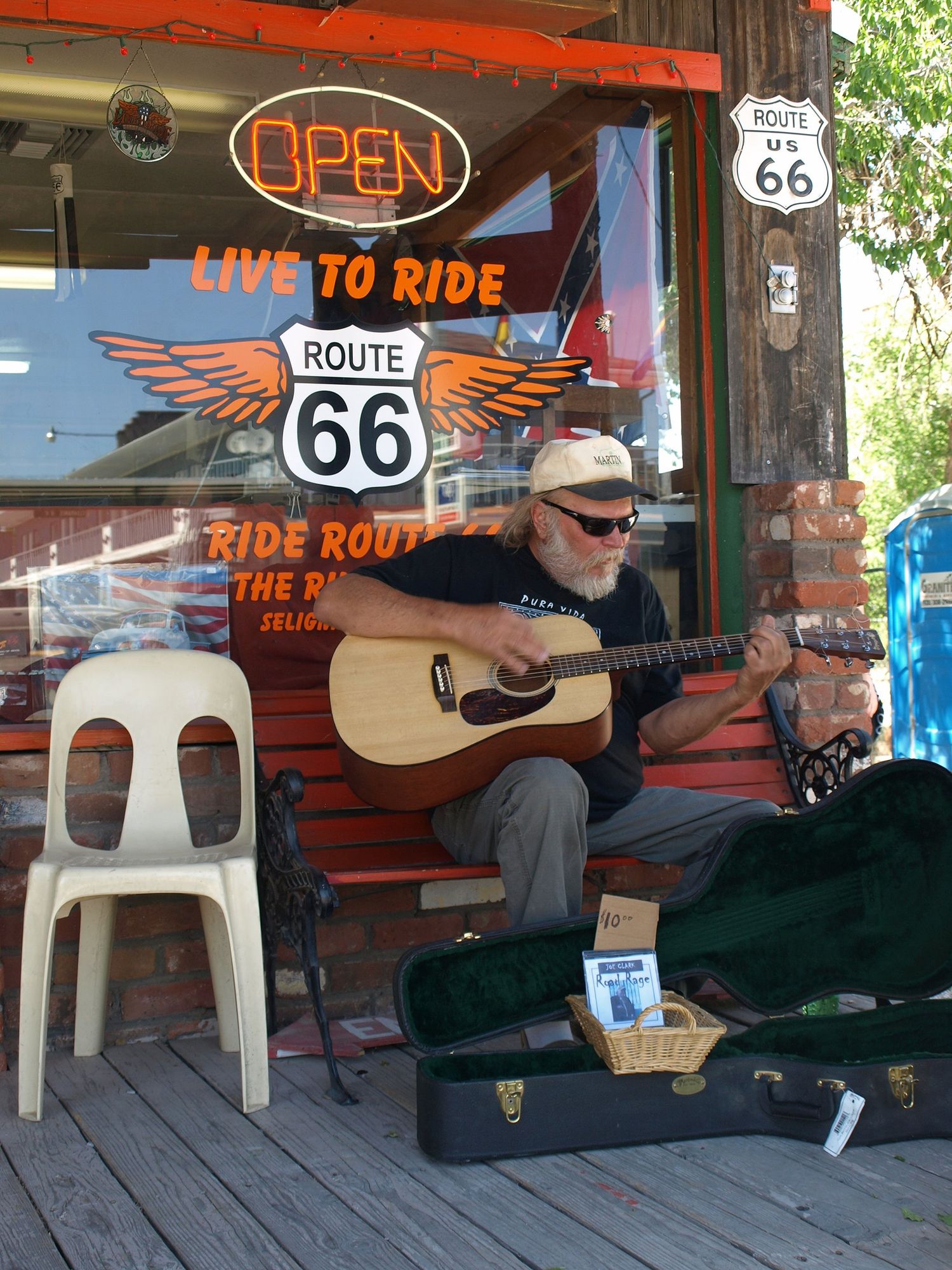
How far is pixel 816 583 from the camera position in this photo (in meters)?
3.79

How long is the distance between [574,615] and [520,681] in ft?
1.01

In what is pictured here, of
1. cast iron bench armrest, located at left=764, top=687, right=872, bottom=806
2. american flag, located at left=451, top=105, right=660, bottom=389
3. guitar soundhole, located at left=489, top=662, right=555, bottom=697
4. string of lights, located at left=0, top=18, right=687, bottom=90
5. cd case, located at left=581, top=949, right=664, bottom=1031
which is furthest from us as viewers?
american flag, located at left=451, top=105, right=660, bottom=389

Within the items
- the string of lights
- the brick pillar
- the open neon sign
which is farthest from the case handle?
the string of lights

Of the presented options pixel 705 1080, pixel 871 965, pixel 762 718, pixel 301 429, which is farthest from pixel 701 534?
pixel 705 1080

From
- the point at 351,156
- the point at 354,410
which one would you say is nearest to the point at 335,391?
the point at 354,410

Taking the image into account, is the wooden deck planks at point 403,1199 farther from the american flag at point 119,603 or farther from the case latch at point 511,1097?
the american flag at point 119,603

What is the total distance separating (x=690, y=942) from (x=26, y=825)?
1.65 meters

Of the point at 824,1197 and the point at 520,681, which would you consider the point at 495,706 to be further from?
the point at 824,1197

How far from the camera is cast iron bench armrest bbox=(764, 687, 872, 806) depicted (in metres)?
3.28

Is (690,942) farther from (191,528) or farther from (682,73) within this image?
(682,73)

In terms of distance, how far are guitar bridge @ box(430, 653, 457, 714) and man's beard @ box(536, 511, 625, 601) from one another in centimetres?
41

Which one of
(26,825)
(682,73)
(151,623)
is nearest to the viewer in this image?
(26,825)

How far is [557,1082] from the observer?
240 centimetres

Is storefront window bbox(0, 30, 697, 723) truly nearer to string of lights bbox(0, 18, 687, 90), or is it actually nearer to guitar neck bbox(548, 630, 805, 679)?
string of lights bbox(0, 18, 687, 90)
